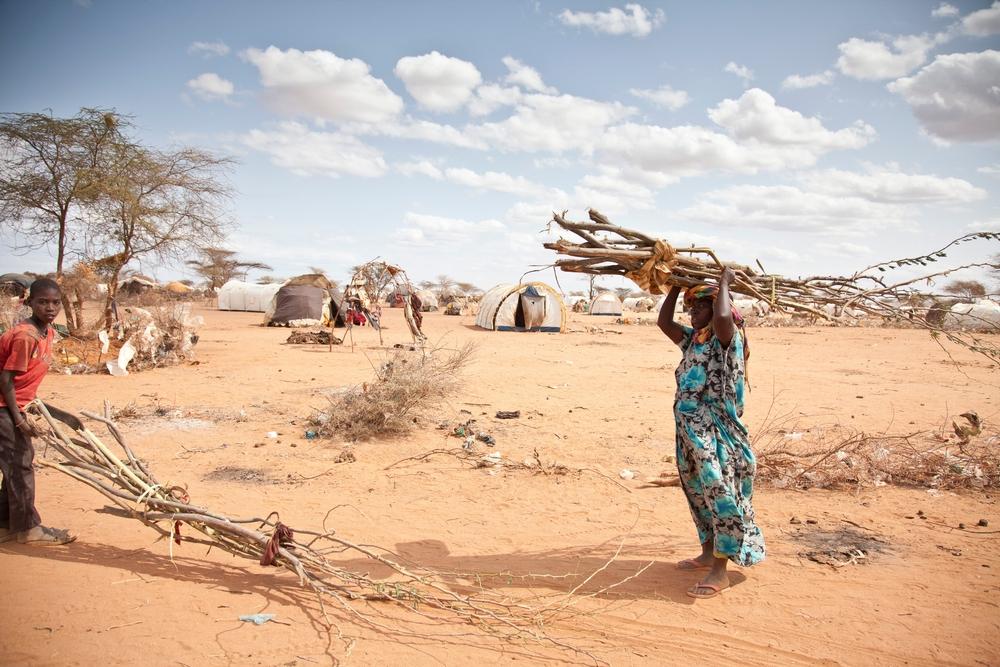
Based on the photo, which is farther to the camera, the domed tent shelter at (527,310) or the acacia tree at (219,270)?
the acacia tree at (219,270)

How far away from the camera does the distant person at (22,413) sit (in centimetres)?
351

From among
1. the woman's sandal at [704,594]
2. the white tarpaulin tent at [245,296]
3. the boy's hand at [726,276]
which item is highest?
the white tarpaulin tent at [245,296]

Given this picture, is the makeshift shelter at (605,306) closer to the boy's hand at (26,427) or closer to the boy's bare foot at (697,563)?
the boy's bare foot at (697,563)

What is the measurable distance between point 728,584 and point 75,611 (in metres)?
3.50

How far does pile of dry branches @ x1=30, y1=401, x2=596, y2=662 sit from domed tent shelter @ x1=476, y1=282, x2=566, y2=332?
1865cm

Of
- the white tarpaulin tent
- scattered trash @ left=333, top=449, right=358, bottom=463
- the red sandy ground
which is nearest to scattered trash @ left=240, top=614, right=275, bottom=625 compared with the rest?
the red sandy ground

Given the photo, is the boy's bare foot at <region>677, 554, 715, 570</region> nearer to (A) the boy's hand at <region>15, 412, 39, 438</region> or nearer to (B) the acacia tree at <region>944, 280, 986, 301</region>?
(B) the acacia tree at <region>944, 280, 986, 301</region>

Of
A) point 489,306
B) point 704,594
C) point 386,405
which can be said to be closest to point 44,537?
point 386,405

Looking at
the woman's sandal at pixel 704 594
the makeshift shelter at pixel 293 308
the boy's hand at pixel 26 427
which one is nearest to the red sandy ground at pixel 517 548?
the woman's sandal at pixel 704 594

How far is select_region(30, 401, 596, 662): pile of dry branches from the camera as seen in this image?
299 cm

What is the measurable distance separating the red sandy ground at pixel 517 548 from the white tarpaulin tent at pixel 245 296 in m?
23.1

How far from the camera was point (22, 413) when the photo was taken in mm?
3561

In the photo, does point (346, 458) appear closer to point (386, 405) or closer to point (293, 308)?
point (386, 405)

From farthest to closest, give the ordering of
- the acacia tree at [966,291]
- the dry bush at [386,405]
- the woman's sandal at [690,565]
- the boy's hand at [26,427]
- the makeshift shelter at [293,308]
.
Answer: the makeshift shelter at [293,308] → the dry bush at [386,405] → the woman's sandal at [690,565] → the boy's hand at [26,427] → the acacia tree at [966,291]
